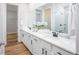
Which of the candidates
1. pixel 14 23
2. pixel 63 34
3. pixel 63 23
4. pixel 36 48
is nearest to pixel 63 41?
pixel 63 34

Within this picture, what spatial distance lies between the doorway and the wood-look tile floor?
0.12 feet

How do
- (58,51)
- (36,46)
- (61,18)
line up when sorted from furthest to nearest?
(36,46), (61,18), (58,51)

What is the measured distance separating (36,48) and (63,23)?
1.90 ft

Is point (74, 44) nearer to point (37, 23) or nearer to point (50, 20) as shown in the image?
point (50, 20)

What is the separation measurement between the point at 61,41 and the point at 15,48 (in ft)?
2.38

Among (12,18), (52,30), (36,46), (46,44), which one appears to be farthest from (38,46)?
(12,18)

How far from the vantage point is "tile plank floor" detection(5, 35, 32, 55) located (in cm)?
178

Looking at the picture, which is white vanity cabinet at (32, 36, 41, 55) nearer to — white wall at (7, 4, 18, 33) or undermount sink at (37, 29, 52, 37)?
undermount sink at (37, 29, 52, 37)

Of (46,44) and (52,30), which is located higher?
(52,30)

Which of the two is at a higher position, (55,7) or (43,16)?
(55,7)

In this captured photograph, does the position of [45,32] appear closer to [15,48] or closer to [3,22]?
[15,48]

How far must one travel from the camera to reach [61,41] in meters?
1.70

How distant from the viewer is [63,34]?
1.73 m

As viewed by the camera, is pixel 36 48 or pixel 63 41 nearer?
pixel 63 41
